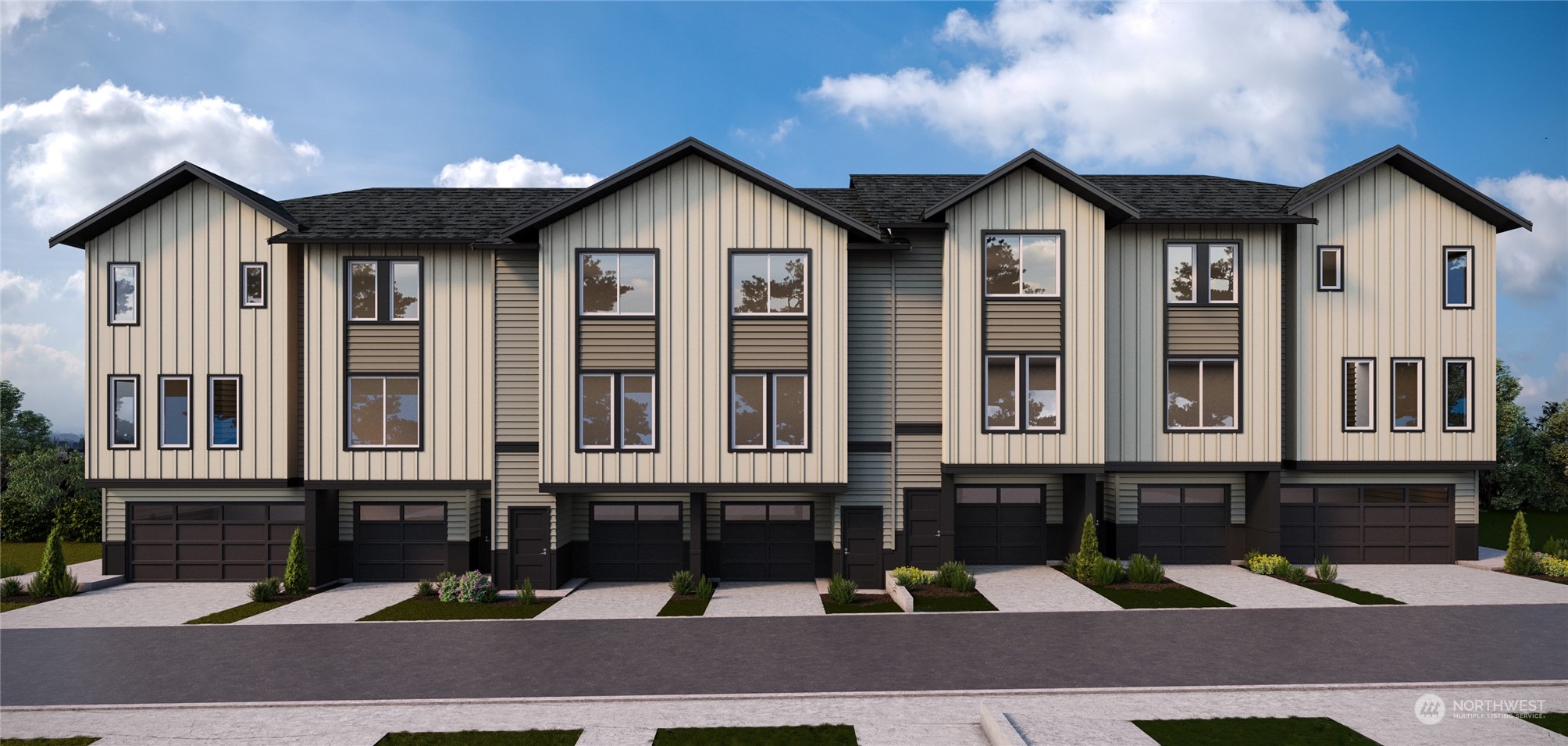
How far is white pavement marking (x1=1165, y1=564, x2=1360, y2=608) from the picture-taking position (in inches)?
664

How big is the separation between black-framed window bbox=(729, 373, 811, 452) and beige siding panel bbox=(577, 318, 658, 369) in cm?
210

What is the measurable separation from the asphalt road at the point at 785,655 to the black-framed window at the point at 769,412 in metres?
4.26

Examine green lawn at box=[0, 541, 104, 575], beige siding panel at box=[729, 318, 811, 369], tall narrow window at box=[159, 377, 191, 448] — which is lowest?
green lawn at box=[0, 541, 104, 575]

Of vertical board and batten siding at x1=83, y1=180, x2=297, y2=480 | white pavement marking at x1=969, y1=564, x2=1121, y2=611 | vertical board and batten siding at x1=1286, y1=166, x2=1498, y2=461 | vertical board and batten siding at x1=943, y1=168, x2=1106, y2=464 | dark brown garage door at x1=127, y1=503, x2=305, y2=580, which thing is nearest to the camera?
white pavement marking at x1=969, y1=564, x2=1121, y2=611

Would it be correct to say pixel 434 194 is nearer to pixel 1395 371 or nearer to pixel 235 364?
pixel 235 364

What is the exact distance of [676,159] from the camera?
724 inches

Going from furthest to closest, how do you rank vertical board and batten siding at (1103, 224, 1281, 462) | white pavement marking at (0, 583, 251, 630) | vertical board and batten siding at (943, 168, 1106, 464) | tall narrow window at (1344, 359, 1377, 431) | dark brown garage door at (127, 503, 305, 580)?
1. tall narrow window at (1344, 359, 1377, 431)
2. vertical board and batten siding at (1103, 224, 1281, 462)
3. dark brown garage door at (127, 503, 305, 580)
4. vertical board and batten siding at (943, 168, 1106, 464)
5. white pavement marking at (0, 583, 251, 630)

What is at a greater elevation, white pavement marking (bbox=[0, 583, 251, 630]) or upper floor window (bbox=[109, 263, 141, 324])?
upper floor window (bbox=[109, 263, 141, 324])

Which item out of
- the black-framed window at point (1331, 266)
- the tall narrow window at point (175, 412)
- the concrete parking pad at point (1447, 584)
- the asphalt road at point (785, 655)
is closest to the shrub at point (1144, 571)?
the asphalt road at point (785, 655)

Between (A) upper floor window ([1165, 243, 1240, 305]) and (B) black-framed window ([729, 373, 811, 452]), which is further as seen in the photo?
(A) upper floor window ([1165, 243, 1240, 305])

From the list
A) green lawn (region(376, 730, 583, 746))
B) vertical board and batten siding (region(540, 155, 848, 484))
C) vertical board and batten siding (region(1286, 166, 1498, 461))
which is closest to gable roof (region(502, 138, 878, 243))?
vertical board and batten siding (region(540, 155, 848, 484))

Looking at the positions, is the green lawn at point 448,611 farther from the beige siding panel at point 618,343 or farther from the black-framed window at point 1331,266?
the black-framed window at point 1331,266

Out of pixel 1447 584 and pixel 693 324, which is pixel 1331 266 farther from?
pixel 693 324

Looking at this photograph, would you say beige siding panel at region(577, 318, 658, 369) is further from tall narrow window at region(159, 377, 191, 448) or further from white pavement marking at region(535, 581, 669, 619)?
tall narrow window at region(159, 377, 191, 448)
